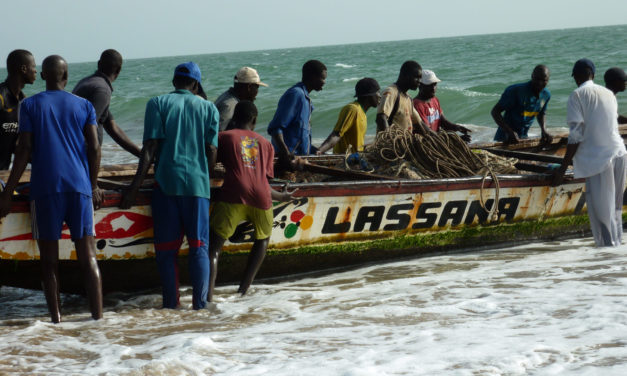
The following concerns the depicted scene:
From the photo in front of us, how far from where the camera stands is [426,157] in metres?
7.36

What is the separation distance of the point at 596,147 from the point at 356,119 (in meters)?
2.22

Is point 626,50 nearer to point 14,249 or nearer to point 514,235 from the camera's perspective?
point 514,235

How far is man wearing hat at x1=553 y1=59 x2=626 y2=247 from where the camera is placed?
6777 mm

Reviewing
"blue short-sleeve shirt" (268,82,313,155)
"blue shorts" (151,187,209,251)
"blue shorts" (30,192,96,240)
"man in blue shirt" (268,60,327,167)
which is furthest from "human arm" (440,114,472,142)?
"blue shorts" (30,192,96,240)

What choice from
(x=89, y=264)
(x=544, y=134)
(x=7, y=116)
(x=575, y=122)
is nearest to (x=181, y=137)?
(x=89, y=264)

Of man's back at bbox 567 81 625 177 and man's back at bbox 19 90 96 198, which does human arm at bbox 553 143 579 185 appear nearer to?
man's back at bbox 567 81 625 177

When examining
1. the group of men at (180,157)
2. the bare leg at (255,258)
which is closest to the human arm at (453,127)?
the group of men at (180,157)

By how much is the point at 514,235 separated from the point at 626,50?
137 ft

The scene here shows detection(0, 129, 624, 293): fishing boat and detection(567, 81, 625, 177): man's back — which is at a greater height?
detection(567, 81, 625, 177): man's back

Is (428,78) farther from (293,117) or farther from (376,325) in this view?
(376,325)

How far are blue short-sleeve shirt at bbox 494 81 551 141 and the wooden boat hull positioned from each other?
1.47 metres

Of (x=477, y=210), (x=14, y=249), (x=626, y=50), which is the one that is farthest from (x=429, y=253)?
(x=626, y=50)

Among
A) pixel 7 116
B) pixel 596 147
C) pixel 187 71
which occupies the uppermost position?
pixel 187 71

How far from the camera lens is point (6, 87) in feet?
18.5
